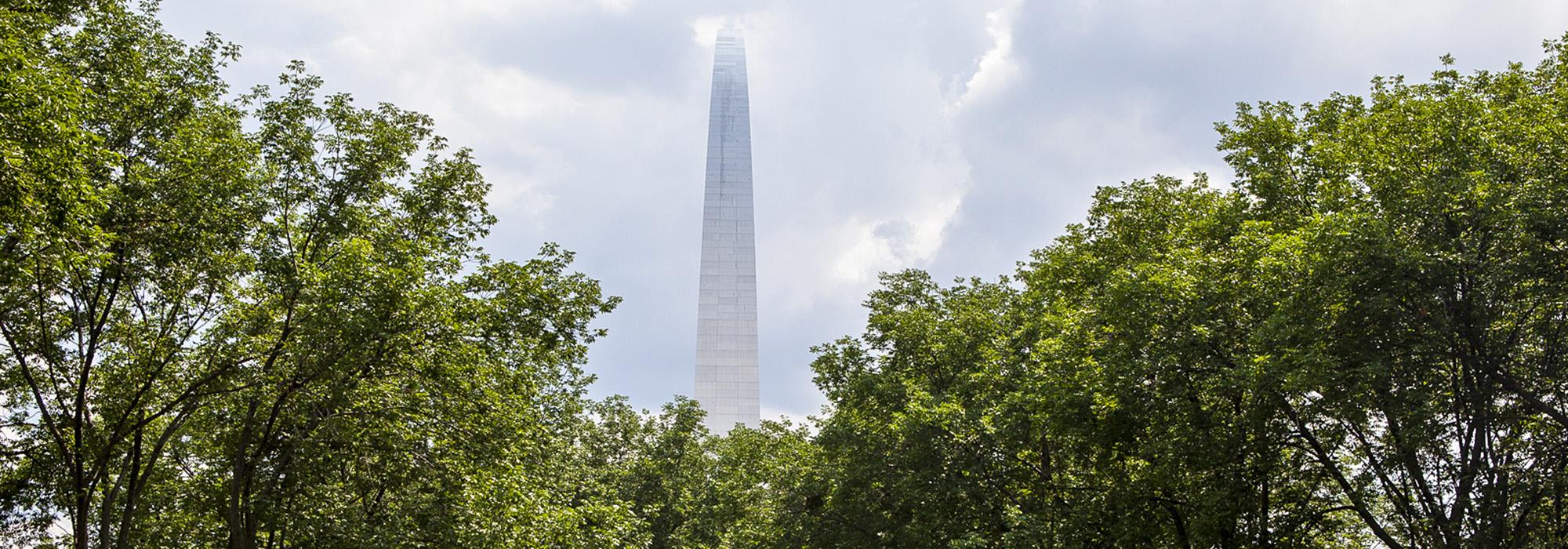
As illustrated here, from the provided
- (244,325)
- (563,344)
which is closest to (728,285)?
(563,344)

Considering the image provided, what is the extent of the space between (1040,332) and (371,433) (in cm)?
1341

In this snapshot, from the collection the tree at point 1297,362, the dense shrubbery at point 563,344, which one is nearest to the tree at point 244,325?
the dense shrubbery at point 563,344

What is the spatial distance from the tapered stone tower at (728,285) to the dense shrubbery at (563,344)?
4695 cm

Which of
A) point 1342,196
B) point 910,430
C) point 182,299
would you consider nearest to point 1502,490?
point 1342,196

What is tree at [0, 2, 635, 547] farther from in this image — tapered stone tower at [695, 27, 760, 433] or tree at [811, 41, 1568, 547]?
tapered stone tower at [695, 27, 760, 433]

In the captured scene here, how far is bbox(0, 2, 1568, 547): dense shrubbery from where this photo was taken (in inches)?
525

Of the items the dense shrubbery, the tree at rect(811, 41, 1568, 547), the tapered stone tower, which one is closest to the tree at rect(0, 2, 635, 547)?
the dense shrubbery

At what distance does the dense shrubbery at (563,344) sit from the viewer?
43.7ft

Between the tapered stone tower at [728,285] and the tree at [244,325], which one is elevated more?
the tapered stone tower at [728,285]

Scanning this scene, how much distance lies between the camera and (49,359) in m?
15.0

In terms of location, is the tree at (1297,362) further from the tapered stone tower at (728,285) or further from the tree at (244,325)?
the tapered stone tower at (728,285)

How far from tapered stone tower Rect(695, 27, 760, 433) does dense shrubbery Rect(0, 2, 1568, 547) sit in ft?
154

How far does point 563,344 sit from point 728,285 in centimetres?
5031

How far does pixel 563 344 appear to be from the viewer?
21016 mm
